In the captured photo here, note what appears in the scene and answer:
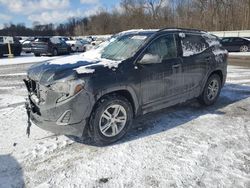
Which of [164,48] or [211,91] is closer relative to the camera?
[164,48]

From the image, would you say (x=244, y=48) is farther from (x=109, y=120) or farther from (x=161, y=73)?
(x=109, y=120)

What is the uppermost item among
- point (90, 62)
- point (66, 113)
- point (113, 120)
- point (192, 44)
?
point (192, 44)

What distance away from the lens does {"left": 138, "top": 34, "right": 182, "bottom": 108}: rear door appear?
4941 millimetres

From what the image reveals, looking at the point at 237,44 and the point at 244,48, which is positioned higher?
the point at 237,44

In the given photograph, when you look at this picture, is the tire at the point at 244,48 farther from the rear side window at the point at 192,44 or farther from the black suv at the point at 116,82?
the black suv at the point at 116,82

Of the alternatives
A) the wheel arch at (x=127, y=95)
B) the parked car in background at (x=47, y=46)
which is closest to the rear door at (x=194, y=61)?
the wheel arch at (x=127, y=95)

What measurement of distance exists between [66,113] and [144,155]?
1273mm

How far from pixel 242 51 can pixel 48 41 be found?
56.0ft

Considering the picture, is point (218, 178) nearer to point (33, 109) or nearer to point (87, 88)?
point (87, 88)

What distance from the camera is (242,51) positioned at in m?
26.3

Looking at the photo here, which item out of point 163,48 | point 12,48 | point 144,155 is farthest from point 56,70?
point 12,48

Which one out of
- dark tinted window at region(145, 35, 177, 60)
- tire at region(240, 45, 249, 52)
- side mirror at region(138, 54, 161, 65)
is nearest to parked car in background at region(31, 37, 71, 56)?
tire at region(240, 45, 249, 52)

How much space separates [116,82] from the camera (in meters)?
4.46

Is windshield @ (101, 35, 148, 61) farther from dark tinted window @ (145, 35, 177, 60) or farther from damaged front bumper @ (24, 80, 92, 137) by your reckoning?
damaged front bumper @ (24, 80, 92, 137)
